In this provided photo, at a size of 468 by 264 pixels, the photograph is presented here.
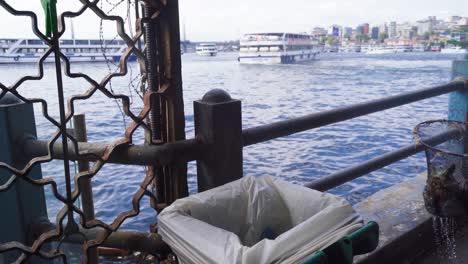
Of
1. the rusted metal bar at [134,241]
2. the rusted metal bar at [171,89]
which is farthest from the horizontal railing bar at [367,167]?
the rusted metal bar at [134,241]

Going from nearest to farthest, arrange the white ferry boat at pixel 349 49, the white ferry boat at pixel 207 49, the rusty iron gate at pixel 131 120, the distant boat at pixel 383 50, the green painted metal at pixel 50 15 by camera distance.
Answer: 1. the green painted metal at pixel 50 15
2. the rusty iron gate at pixel 131 120
3. the distant boat at pixel 383 50
4. the white ferry boat at pixel 207 49
5. the white ferry boat at pixel 349 49

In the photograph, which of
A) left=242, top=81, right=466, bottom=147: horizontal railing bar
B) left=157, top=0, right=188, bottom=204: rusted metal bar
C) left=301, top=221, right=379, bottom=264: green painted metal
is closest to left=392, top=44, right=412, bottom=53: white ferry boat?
left=242, top=81, right=466, bottom=147: horizontal railing bar

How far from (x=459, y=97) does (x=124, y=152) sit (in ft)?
11.0

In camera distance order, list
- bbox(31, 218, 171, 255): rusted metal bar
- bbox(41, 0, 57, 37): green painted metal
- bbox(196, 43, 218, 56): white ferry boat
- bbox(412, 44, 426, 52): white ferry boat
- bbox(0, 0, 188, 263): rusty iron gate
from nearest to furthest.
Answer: bbox(41, 0, 57, 37): green painted metal < bbox(0, 0, 188, 263): rusty iron gate < bbox(31, 218, 171, 255): rusted metal bar < bbox(196, 43, 218, 56): white ferry boat < bbox(412, 44, 426, 52): white ferry boat

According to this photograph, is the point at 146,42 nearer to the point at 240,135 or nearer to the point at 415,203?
the point at 240,135

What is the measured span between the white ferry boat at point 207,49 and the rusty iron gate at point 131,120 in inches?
3431

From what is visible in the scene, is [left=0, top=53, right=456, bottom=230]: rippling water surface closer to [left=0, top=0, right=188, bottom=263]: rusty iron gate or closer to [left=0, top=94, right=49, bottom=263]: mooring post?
[left=0, top=0, right=188, bottom=263]: rusty iron gate

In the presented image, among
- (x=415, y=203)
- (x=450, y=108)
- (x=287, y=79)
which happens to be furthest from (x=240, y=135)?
(x=287, y=79)

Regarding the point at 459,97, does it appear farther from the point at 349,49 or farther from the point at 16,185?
the point at 349,49

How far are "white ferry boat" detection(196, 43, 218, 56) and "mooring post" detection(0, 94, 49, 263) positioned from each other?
3432 inches

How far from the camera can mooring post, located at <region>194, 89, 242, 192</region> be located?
178cm

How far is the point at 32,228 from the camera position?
5.83ft

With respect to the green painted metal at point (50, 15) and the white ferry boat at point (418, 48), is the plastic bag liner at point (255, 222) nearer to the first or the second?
the green painted metal at point (50, 15)

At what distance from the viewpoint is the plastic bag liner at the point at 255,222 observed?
3.99 ft
